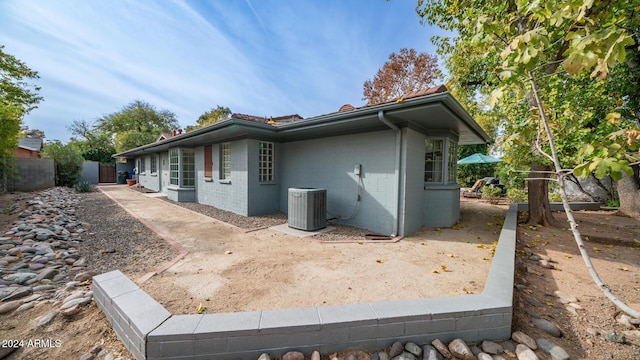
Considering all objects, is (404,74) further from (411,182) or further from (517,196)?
(411,182)

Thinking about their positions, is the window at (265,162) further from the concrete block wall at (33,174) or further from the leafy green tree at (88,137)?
the leafy green tree at (88,137)

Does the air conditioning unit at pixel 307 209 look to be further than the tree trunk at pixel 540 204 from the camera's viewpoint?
No

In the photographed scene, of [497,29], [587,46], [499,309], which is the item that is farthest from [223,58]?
[499,309]

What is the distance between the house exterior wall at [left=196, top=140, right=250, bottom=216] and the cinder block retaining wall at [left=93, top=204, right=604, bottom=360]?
4987 millimetres

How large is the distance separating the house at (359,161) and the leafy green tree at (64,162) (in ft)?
41.0

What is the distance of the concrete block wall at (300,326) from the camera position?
172 cm

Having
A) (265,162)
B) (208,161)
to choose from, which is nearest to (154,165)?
(208,161)

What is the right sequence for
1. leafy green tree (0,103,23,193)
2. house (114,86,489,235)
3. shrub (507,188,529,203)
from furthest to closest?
shrub (507,188,529,203) → leafy green tree (0,103,23,193) → house (114,86,489,235)

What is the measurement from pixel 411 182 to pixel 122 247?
6112 mm

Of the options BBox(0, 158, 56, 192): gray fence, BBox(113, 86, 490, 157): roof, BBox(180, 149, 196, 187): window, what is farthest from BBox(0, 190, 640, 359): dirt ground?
BBox(0, 158, 56, 192): gray fence

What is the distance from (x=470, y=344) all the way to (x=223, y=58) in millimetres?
9518

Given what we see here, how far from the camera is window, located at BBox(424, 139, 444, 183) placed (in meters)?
6.36

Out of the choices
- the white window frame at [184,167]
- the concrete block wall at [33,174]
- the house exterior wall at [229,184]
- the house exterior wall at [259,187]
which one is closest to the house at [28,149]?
the concrete block wall at [33,174]

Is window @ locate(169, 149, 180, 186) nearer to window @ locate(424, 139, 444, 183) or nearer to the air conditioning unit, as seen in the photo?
the air conditioning unit
